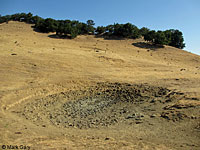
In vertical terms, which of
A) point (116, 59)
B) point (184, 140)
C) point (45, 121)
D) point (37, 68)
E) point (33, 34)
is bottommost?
point (45, 121)

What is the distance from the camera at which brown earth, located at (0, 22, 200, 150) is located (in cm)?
563

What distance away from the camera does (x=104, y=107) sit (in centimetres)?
952

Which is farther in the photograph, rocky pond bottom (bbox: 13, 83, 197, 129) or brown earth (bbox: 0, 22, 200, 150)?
rocky pond bottom (bbox: 13, 83, 197, 129)

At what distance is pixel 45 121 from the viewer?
25.0ft

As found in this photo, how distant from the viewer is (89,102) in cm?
1042

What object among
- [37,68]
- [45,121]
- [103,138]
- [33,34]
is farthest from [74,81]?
[33,34]

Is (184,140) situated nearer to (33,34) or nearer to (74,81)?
(74,81)

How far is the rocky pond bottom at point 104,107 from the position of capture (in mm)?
7477

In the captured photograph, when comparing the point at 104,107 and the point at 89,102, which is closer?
the point at 104,107

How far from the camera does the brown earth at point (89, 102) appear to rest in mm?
5633

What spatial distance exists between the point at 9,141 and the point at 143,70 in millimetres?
14460

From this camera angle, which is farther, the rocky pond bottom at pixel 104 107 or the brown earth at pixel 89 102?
the rocky pond bottom at pixel 104 107

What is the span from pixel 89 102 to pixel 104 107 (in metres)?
1.30

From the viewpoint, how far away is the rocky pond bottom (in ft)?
24.5
